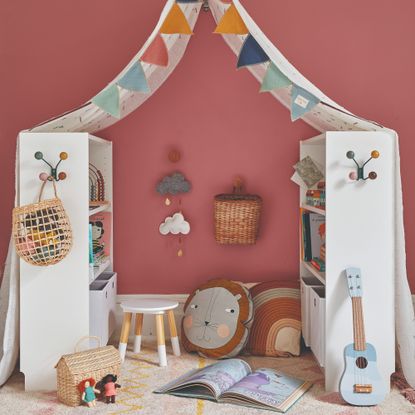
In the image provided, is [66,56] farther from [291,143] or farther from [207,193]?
[291,143]

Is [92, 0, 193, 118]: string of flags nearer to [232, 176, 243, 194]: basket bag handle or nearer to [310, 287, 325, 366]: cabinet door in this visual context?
[232, 176, 243, 194]: basket bag handle

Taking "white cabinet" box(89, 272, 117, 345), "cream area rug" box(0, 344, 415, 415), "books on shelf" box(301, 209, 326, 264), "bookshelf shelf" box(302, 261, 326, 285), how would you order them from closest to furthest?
"cream area rug" box(0, 344, 415, 415)
"bookshelf shelf" box(302, 261, 326, 285)
"white cabinet" box(89, 272, 117, 345)
"books on shelf" box(301, 209, 326, 264)

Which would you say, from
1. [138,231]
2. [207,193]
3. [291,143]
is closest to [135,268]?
[138,231]

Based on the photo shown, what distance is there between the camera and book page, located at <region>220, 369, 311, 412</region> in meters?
2.86

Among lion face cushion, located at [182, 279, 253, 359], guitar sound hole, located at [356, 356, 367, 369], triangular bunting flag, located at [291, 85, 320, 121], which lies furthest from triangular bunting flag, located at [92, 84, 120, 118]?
guitar sound hole, located at [356, 356, 367, 369]

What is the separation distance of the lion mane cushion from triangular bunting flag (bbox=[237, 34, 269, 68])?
1494 mm

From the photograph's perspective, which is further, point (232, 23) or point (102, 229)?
point (102, 229)

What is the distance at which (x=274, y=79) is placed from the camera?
2951 mm

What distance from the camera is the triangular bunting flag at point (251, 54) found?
296 cm

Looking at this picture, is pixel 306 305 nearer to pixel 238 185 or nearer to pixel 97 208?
pixel 238 185

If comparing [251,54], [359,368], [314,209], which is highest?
[251,54]

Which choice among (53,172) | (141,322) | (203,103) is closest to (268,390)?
(141,322)

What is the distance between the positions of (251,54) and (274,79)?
0.16 meters

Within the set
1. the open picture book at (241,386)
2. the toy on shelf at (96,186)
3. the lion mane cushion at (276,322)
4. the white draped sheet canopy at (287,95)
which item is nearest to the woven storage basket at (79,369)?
the open picture book at (241,386)
